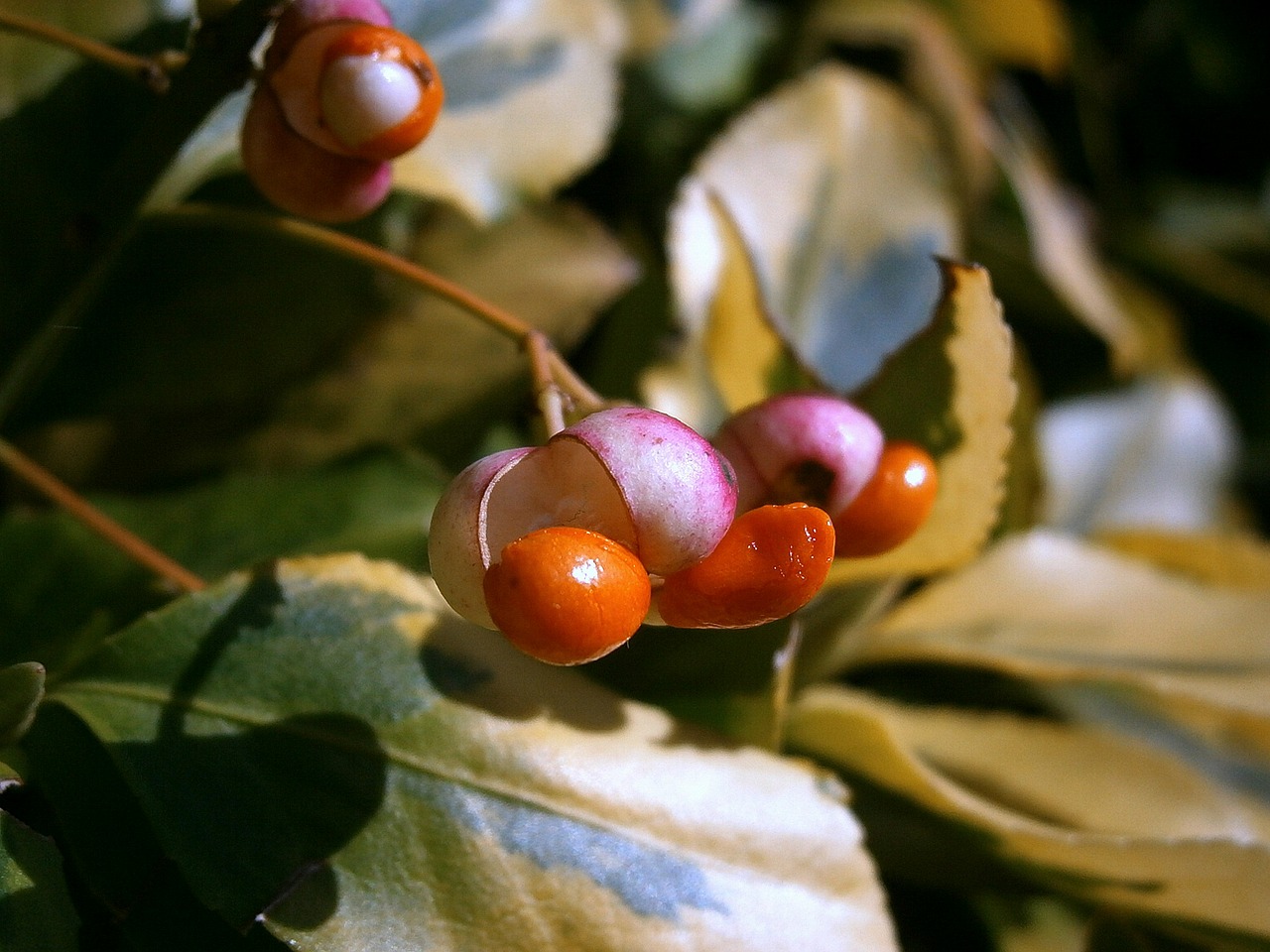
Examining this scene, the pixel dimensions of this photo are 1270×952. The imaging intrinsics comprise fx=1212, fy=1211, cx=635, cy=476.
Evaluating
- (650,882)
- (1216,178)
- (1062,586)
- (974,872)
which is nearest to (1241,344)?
(1216,178)

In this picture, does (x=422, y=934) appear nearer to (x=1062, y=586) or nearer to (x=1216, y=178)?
(x=1062, y=586)

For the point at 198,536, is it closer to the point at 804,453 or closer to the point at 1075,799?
the point at 804,453

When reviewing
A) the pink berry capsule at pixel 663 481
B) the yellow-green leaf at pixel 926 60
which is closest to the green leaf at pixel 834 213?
the yellow-green leaf at pixel 926 60

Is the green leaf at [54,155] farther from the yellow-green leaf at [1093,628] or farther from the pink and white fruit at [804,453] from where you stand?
the yellow-green leaf at [1093,628]

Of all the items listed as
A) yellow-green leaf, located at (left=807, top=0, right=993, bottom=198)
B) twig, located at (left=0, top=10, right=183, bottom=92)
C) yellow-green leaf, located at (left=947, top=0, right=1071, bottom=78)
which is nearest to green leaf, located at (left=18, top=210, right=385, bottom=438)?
twig, located at (left=0, top=10, right=183, bottom=92)

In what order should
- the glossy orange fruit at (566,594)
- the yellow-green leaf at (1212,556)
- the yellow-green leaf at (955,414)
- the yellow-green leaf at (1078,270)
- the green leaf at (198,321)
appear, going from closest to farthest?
the glossy orange fruit at (566,594)
the yellow-green leaf at (955,414)
the green leaf at (198,321)
the yellow-green leaf at (1212,556)
the yellow-green leaf at (1078,270)

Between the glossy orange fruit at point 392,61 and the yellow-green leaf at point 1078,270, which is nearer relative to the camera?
the glossy orange fruit at point 392,61

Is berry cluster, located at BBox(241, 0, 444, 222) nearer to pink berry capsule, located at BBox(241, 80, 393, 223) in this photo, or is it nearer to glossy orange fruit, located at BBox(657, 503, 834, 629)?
pink berry capsule, located at BBox(241, 80, 393, 223)

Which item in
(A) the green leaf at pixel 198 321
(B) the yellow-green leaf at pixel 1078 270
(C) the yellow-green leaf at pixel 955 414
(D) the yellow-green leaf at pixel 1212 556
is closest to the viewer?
(C) the yellow-green leaf at pixel 955 414
